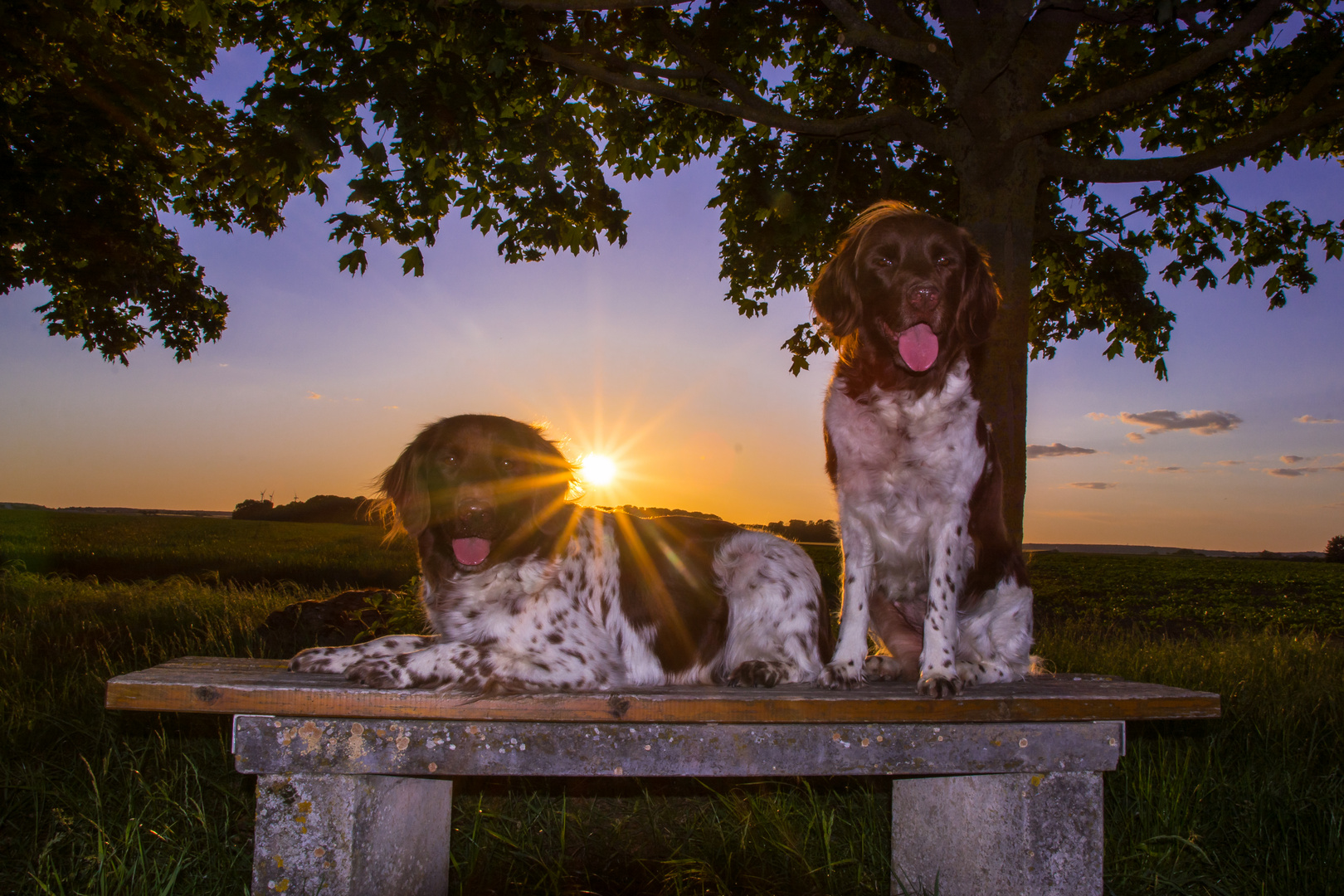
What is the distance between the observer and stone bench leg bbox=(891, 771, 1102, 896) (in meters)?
2.55

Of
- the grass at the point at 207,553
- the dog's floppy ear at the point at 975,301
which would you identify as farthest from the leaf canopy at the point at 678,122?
the grass at the point at 207,553

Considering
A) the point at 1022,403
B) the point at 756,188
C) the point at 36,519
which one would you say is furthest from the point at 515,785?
the point at 36,519

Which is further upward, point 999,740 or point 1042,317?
point 1042,317

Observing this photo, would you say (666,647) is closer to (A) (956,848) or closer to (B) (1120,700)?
(A) (956,848)

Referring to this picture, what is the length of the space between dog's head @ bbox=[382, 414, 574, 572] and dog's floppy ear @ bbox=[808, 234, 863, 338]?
1.16 meters

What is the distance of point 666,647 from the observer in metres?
3.11

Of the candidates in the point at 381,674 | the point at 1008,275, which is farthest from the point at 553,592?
the point at 1008,275

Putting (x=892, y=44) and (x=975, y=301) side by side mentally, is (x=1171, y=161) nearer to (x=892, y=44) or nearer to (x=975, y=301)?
(x=892, y=44)

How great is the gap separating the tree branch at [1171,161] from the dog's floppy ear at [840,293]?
2989mm

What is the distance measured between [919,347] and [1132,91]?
340cm

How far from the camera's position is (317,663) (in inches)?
106

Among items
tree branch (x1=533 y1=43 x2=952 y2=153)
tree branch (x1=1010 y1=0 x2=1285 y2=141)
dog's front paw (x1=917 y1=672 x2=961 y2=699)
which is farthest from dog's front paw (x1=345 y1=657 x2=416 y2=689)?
tree branch (x1=1010 y1=0 x2=1285 y2=141)

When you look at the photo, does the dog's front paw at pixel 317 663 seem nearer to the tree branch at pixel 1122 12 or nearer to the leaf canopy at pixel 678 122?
the leaf canopy at pixel 678 122

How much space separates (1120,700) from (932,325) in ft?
4.28
